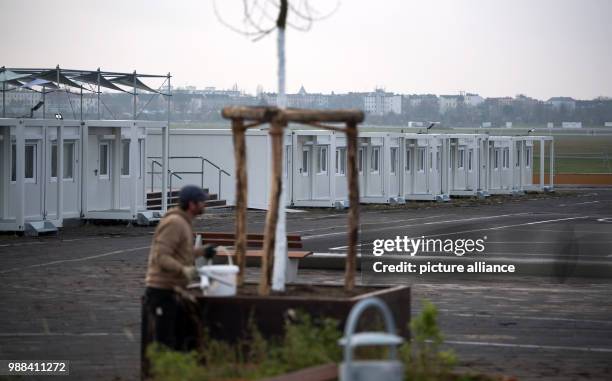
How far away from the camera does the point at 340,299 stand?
32.7 ft

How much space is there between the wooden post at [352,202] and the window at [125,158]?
25.6 meters

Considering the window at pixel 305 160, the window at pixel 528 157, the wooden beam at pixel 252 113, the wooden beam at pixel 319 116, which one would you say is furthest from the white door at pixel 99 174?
the window at pixel 528 157

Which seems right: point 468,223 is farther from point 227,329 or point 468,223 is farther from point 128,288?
point 227,329

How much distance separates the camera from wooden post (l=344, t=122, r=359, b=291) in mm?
10609

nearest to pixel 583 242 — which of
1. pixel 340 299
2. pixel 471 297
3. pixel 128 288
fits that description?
pixel 471 297

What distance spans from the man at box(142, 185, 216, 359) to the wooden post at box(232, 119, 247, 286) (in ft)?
2.75

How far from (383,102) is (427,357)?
90154 mm

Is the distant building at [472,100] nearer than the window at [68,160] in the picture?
No

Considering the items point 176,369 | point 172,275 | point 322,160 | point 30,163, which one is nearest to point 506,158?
point 322,160

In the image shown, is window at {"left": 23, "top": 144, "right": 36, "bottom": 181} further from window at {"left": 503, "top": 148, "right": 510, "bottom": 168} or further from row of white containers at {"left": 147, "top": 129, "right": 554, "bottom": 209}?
window at {"left": 503, "top": 148, "right": 510, "bottom": 168}

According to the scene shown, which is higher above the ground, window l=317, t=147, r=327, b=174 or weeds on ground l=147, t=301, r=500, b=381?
window l=317, t=147, r=327, b=174

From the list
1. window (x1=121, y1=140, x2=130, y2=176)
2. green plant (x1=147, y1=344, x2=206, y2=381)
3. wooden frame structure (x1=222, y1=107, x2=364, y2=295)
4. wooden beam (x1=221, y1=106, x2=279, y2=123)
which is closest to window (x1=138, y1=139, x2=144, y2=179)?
window (x1=121, y1=140, x2=130, y2=176)

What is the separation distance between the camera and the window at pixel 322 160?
4603 cm

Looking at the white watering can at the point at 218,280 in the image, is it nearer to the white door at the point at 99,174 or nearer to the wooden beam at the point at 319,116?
the wooden beam at the point at 319,116
